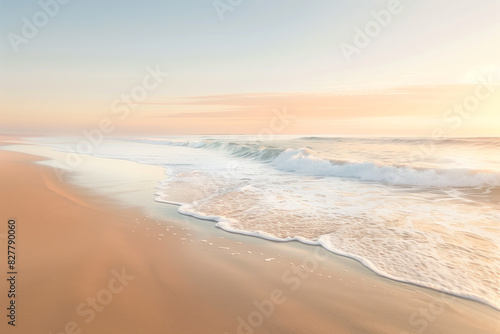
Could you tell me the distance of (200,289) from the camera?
3340 mm

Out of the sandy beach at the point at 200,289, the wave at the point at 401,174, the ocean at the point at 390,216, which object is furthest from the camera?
the wave at the point at 401,174

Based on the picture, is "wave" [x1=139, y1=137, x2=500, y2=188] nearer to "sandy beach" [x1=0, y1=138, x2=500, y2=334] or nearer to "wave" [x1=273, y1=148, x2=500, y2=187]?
"wave" [x1=273, y1=148, x2=500, y2=187]

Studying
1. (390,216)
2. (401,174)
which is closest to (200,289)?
(390,216)

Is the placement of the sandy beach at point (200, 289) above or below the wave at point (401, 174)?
below

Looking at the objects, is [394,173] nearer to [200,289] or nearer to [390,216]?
[390,216]

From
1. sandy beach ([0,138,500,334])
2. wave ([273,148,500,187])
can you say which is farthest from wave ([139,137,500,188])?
sandy beach ([0,138,500,334])

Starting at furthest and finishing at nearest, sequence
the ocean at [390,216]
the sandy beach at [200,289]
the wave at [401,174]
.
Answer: the wave at [401,174]
the ocean at [390,216]
the sandy beach at [200,289]

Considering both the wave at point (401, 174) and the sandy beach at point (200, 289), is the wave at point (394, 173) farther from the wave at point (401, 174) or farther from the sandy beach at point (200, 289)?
the sandy beach at point (200, 289)

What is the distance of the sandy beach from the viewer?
108 inches

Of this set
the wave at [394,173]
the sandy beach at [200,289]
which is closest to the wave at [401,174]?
the wave at [394,173]

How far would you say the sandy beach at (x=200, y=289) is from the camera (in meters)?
2.73

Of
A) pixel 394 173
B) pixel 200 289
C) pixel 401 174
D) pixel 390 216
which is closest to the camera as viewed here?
pixel 200 289

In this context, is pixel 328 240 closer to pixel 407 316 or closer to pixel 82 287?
pixel 407 316

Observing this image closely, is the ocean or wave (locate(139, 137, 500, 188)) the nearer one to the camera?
the ocean
